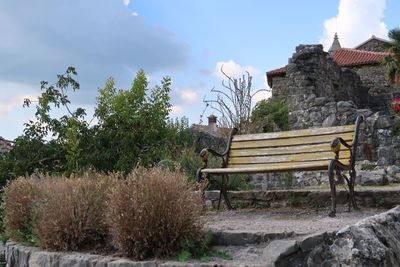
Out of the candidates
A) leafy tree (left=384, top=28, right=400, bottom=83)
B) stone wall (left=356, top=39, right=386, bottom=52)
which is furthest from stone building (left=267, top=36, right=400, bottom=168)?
stone wall (left=356, top=39, right=386, bottom=52)

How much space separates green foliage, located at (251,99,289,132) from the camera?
44.4ft

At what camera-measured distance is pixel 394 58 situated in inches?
846

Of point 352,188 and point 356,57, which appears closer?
point 352,188

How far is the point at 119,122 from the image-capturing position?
9219 mm

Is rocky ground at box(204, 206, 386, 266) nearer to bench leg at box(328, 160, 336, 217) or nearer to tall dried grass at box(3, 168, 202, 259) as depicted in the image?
bench leg at box(328, 160, 336, 217)

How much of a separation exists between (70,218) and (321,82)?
10.5 meters

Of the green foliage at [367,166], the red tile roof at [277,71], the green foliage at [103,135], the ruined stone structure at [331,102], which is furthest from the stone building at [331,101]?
the red tile roof at [277,71]

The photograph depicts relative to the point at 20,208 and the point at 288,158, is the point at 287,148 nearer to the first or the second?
the point at 288,158

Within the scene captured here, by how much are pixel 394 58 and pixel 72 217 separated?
1936cm

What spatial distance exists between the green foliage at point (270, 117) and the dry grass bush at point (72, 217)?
8061 mm

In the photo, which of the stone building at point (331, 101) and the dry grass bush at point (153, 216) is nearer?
the dry grass bush at point (153, 216)

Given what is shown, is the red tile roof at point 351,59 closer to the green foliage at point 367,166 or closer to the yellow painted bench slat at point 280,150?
the green foliage at point 367,166

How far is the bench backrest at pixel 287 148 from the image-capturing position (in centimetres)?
613

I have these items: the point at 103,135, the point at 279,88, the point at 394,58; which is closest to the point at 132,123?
the point at 103,135
